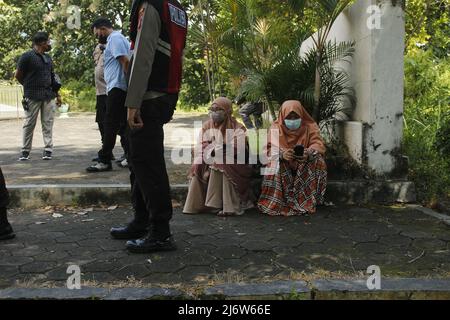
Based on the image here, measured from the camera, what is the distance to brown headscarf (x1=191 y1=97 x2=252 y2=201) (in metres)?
5.10

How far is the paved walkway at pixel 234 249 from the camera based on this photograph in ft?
10.8

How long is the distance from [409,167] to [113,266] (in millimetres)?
3897

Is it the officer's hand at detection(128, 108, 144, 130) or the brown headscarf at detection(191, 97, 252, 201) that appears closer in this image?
the officer's hand at detection(128, 108, 144, 130)

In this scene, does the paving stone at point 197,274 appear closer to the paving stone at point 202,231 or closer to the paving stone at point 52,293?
the paving stone at point 52,293

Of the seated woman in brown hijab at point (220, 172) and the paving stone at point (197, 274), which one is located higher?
the seated woman in brown hijab at point (220, 172)

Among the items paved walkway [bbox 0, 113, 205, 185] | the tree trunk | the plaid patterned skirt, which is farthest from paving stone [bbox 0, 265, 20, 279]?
the tree trunk

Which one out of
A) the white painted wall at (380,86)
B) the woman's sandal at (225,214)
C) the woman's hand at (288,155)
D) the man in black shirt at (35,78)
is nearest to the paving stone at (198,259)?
the woman's sandal at (225,214)

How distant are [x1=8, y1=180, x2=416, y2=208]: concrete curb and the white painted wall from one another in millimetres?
246

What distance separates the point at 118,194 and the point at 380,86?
3068 mm

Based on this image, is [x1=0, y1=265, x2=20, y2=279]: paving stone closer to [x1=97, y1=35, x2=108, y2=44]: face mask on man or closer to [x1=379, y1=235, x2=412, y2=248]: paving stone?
[x1=379, y1=235, x2=412, y2=248]: paving stone

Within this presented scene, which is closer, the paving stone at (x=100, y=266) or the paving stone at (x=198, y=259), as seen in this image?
the paving stone at (x=100, y=266)

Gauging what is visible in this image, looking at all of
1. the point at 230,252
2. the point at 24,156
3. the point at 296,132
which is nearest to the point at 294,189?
the point at 296,132

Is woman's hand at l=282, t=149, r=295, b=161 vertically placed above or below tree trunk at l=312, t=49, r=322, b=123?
below

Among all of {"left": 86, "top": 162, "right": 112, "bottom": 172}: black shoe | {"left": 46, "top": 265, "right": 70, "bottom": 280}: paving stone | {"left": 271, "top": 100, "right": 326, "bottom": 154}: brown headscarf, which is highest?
{"left": 271, "top": 100, "right": 326, "bottom": 154}: brown headscarf
